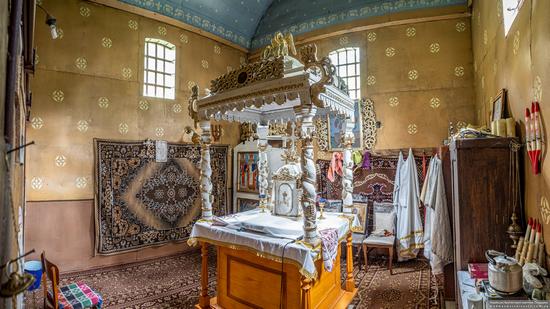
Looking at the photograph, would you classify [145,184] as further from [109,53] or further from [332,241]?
[332,241]

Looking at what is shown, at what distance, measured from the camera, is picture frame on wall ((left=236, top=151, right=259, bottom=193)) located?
721 centimetres

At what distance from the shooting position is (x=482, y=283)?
215 centimetres

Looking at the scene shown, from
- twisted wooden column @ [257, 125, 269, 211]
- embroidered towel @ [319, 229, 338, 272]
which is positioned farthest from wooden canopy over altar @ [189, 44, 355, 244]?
twisted wooden column @ [257, 125, 269, 211]

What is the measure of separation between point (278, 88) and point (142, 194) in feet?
13.3

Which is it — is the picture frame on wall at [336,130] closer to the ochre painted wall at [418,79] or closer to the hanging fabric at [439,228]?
the ochre painted wall at [418,79]

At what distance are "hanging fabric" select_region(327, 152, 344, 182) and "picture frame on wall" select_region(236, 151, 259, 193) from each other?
1.80 meters

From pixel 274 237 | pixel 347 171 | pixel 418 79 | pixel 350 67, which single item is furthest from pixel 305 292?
pixel 350 67

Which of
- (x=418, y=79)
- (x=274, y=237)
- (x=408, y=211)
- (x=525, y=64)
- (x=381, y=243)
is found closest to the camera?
(x=525, y=64)

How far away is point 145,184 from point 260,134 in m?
2.64

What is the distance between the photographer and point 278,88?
329cm

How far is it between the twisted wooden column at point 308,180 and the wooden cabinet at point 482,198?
1.32m

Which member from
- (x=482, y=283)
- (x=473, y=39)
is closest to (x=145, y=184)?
(x=482, y=283)

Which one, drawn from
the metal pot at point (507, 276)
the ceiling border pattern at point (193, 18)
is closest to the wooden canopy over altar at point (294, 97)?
the metal pot at point (507, 276)

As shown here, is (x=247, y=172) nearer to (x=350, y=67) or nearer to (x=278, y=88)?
(x=350, y=67)
